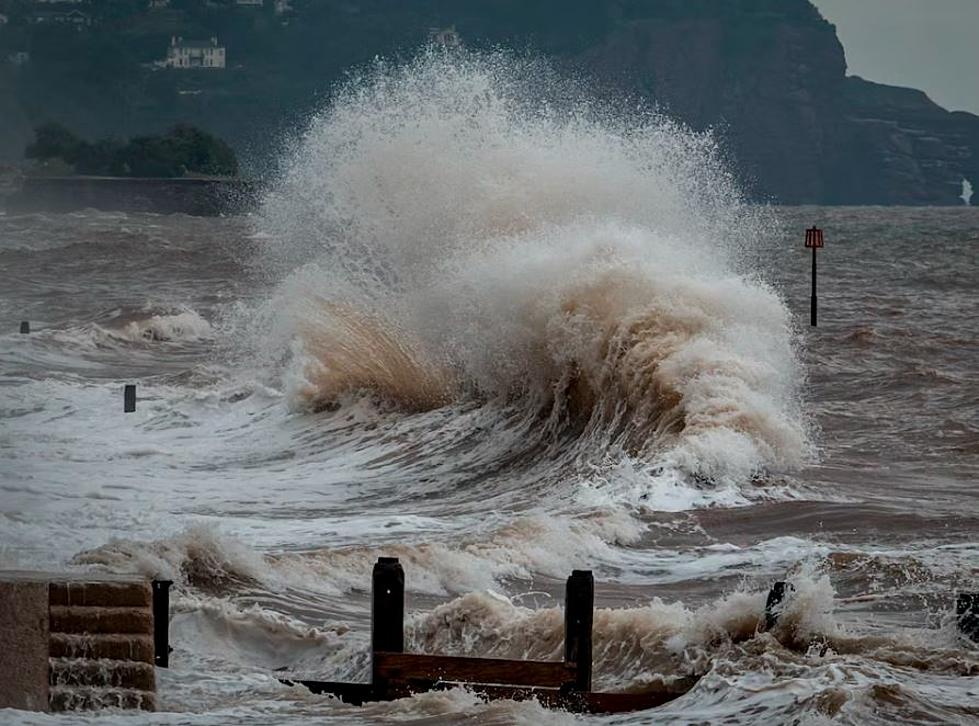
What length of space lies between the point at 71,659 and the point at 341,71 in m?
173

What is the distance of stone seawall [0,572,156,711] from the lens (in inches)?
268

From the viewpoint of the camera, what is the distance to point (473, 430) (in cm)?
1736

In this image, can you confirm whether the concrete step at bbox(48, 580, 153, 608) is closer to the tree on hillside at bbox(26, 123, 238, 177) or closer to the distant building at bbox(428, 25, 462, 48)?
the tree on hillside at bbox(26, 123, 238, 177)

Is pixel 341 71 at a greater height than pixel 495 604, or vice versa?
pixel 341 71

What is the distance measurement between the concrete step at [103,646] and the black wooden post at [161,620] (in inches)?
31.6

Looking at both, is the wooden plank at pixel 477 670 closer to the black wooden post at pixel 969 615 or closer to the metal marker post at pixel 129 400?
the black wooden post at pixel 969 615

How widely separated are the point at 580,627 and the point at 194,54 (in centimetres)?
14548

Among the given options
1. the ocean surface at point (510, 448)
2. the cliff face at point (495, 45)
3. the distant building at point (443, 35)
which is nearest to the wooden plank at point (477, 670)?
the ocean surface at point (510, 448)

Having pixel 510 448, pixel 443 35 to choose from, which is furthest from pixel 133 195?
pixel 510 448

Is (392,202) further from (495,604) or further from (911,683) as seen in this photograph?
(911,683)

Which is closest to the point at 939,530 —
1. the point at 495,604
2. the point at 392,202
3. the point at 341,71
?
the point at 495,604

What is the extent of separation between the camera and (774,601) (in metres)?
8.40

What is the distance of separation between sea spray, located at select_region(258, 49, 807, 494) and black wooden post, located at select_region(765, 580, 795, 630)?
5.37 m

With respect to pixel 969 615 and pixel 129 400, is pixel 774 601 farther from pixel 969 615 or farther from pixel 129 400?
pixel 129 400
